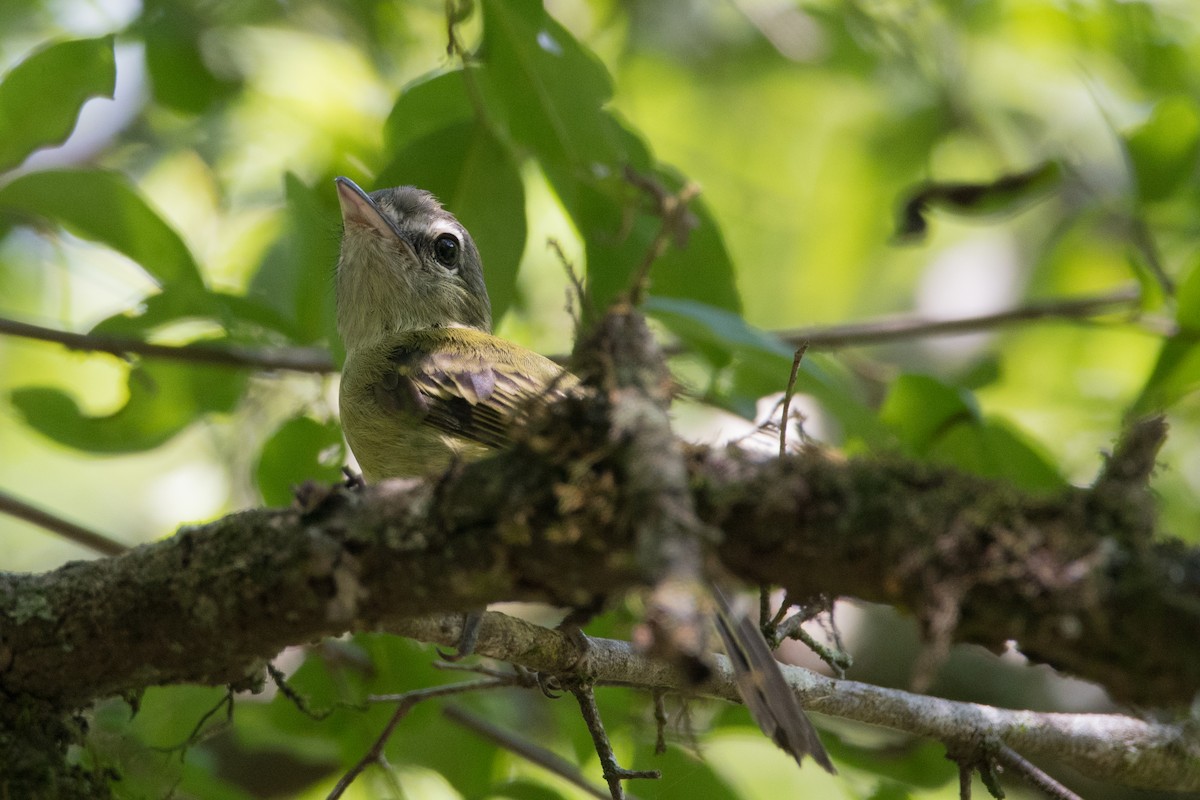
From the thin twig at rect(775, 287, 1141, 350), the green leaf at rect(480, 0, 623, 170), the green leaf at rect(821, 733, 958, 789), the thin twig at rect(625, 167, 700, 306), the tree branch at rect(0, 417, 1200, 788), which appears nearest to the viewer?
the tree branch at rect(0, 417, 1200, 788)

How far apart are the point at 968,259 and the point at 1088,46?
73.3 inches

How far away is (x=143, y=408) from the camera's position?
13.9 feet

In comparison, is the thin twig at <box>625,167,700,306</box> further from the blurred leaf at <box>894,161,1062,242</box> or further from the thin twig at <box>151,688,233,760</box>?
the blurred leaf at <box>894,161,1062,242</box>

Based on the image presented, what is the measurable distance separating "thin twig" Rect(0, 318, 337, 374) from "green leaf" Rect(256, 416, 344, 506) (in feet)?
1.31

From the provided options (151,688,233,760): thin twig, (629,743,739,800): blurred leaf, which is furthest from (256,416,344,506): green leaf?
(629,743,739,800): blurred leaf

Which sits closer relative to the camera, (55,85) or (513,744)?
(55,85)

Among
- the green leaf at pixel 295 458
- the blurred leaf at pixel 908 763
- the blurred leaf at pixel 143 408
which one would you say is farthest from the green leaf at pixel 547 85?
the blurred leaf at pixel 908 763

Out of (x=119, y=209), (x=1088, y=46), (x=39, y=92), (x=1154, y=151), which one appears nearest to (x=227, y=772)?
(x=119, y=209)

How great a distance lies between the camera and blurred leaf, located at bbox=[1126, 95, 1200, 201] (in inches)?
164

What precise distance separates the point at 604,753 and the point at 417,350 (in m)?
1.88

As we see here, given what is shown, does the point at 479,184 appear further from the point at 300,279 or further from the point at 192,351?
the point at 192,351

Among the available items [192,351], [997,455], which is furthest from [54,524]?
[997,455]

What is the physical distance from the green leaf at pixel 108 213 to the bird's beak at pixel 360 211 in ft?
2.78

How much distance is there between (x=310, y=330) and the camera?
4.29m
